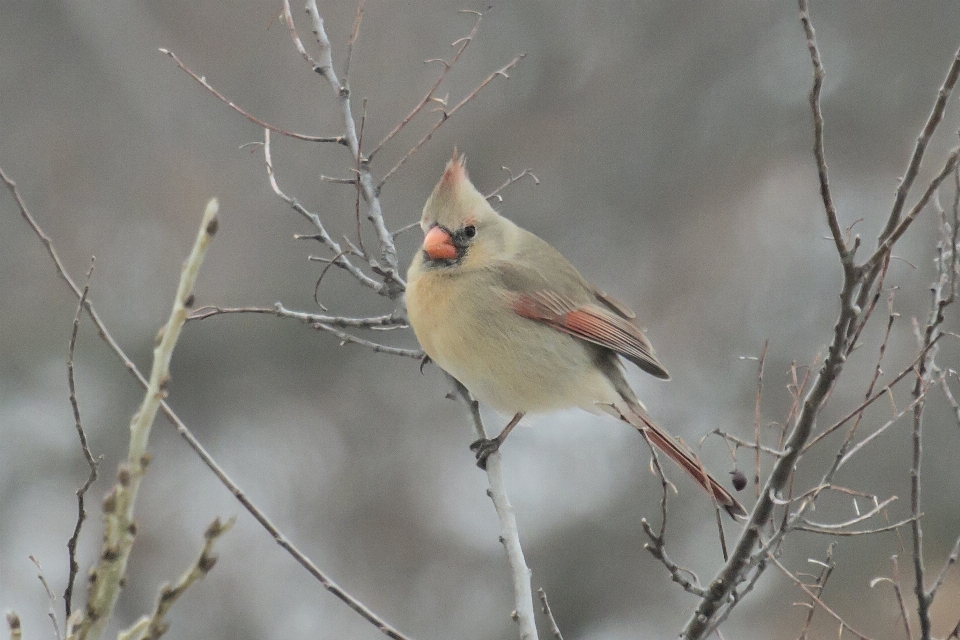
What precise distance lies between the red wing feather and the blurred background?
2.43 m

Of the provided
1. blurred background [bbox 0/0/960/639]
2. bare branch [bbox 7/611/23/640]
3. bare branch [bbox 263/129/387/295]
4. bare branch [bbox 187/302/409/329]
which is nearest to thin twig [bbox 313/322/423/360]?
bare branch [bbox 187/302/409/329]

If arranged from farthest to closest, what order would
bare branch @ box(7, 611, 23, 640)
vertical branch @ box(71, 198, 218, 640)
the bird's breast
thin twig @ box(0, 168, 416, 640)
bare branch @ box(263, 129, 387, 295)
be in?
the bird's breast, bare branch @ box(263, 129, 387, 295), thin twig @ box(0, 168, 416, 640), bare branch @ box(7, 611, 23, 640), vertical branch @ box(71, 198, 218, 640)

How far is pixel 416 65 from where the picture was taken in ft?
26.0

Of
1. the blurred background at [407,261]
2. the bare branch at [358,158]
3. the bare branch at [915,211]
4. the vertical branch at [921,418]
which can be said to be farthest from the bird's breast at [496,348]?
the blurred background at [407,261]

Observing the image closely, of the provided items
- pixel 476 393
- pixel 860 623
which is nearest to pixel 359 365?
pixel 860 623

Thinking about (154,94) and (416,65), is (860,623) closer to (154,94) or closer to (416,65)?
(416,65)

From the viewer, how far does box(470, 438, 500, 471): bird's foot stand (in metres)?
2.98

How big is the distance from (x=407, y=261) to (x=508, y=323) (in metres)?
3.49

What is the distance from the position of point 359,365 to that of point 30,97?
3219 millimetres

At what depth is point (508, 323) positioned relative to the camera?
11.0 ft

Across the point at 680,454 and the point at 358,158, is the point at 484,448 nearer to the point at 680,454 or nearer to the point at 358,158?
the point at 680,454

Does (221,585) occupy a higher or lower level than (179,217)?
lower

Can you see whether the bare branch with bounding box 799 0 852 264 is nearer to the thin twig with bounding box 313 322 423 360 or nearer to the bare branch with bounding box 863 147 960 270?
the bare branch with bounding box 863 147 960 270

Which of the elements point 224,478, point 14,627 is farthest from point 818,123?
point 14,627
